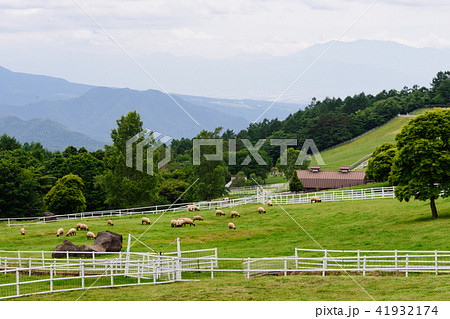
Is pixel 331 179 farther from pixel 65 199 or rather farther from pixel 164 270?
pixel 164 270

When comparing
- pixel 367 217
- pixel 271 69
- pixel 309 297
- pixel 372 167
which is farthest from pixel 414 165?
pixel 271 69

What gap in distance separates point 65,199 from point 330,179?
128 ft

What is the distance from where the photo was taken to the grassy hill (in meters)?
120

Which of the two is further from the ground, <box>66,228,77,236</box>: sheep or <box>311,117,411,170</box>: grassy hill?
<box>311,117,411,170</box>: grassy hill

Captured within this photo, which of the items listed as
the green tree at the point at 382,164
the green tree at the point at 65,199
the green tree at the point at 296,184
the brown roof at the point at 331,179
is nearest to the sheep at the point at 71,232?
the green tree at the point at 65,199

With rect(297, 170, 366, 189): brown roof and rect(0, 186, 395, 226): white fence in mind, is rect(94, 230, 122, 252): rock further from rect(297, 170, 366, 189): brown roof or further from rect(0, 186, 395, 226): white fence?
rect(297, 170, 366, 189): brown roof

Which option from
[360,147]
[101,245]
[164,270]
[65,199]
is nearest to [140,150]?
[65,199]

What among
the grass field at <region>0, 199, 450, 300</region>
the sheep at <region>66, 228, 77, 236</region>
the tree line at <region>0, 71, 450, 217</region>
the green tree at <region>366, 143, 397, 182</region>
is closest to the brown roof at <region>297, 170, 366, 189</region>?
the tree line at <region>0, 71, 450, 217</region>

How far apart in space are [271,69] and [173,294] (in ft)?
197

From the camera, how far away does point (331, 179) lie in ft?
282

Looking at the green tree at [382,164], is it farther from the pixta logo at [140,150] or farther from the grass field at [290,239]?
the pixta logo at [140,150]

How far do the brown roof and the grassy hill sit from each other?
25.5 metres

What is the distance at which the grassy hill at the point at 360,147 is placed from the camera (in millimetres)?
120125

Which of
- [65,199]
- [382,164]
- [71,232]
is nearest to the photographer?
[71,232]
